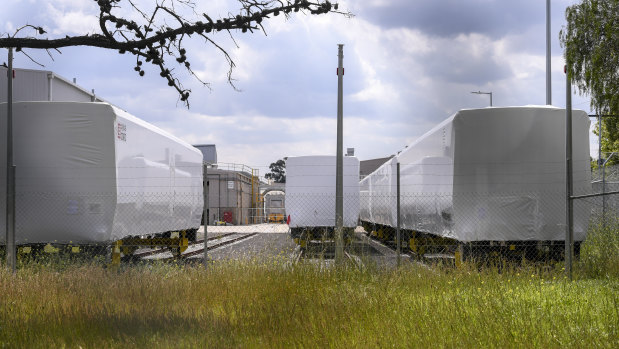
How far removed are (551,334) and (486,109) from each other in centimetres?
665

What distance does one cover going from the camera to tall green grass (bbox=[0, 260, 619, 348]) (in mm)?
5250

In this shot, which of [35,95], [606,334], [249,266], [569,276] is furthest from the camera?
[35,95]

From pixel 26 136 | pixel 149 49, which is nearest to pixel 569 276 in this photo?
pixel 149 49

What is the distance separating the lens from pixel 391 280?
8055 mm

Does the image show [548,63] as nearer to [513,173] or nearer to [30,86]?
[513,173]

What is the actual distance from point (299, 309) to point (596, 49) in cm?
921

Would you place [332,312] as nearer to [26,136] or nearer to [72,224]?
[72,224]

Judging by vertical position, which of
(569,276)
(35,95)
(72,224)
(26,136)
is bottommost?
(569,276)

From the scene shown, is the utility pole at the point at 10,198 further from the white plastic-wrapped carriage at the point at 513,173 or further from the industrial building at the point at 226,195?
the industrial building at the point at 226,195

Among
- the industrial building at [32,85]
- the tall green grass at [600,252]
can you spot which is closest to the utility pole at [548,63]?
the tall green grass at [600,252]

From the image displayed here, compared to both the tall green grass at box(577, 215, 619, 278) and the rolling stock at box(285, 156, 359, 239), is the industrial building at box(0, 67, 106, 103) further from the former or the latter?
the tall green grass at box(577, 215, 619, 278)

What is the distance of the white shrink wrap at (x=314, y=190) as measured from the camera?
1852cm

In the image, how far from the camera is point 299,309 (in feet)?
21.5

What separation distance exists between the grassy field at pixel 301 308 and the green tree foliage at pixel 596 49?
169 inches
